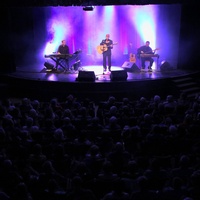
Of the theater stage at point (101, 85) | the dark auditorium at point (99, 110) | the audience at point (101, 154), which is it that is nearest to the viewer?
the audience at point (101, 154)

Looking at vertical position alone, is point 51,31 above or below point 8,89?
above

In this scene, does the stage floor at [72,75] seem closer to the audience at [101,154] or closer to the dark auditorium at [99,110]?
the dark auditorium at [99,110]

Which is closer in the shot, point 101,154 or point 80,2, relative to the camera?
point 101,154

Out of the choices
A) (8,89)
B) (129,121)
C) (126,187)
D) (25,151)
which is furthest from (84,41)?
(126,187)

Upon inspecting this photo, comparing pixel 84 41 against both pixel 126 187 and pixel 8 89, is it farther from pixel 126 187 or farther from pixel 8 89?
pixel 126 187

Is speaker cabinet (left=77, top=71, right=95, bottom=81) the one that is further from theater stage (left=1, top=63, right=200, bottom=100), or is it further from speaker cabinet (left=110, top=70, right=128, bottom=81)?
speaker cabinet (left=110, top=70, right=128, bottom=81)

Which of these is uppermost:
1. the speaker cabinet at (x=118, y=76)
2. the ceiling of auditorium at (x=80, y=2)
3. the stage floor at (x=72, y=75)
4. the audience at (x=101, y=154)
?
the ceiling of auditorium at (x=80, y=2)

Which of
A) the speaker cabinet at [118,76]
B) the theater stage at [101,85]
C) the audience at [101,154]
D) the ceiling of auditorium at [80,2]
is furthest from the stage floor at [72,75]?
the audience at [101,154]

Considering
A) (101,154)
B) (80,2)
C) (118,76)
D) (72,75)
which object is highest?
(80,2)

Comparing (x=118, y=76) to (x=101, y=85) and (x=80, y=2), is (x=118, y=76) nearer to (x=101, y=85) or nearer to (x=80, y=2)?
(x=101, y=85)

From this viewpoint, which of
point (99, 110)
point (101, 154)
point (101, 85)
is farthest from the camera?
point (101, 85)

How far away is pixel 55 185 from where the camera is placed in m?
4.95

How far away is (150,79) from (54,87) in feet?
12.1

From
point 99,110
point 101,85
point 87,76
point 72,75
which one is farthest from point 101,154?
point 72,75
